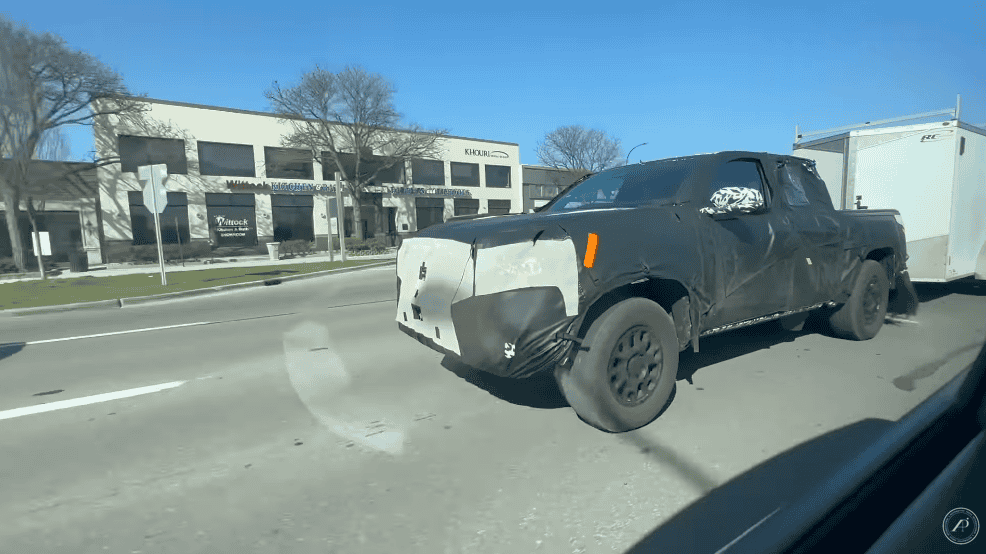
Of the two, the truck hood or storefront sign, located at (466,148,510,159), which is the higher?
storefront sign, located at (466,148,510,159)

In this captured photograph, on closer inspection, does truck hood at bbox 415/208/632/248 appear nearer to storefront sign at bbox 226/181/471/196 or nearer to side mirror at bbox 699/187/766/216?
side mirror at bbox 699/187/766/216

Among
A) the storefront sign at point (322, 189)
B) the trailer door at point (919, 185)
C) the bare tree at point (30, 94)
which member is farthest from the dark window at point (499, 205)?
the trailer door at point (919, 185)

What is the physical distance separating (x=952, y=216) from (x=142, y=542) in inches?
376

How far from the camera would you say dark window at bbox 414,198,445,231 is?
41.4m

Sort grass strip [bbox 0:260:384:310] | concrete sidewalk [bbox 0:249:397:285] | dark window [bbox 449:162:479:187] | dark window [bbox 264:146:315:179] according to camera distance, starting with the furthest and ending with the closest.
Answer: dark window [bbox 449:162:479:187], dark window [bbox 264:146:315:179], concrete sidewalk [bbox 0:249:397:285], grass strip [bbox 0:260:384:310]

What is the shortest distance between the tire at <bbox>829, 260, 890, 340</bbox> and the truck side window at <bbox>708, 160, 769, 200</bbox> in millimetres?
1695

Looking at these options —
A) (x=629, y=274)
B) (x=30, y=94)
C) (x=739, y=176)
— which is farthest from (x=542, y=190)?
(x=629, y=274)

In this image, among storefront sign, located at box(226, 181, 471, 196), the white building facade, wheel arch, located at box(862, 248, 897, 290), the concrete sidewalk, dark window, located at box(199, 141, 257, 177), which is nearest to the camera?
wheel arch, located at box(862, 248, 897, 290)

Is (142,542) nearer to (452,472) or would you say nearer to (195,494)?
(195,494)

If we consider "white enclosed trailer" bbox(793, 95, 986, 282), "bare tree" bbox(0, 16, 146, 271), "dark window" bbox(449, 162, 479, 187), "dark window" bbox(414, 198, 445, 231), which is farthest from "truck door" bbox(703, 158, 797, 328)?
"dark window" bbox(449, 162, 479, 187)

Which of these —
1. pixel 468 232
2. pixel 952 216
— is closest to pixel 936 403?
pixel 468 232

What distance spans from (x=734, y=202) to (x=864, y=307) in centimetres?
256

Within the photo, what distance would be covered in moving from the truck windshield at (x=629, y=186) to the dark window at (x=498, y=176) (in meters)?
42.0

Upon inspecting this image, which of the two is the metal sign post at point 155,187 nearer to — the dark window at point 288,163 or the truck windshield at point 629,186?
the truck windshield at point 629,186
